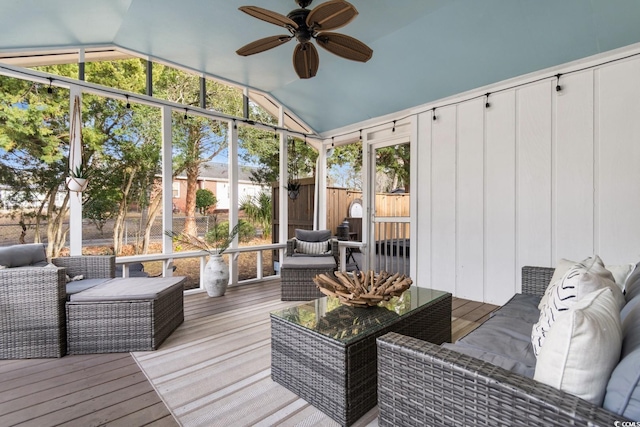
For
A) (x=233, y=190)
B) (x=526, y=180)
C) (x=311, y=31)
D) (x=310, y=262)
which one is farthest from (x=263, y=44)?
→ (x=526, y=180)

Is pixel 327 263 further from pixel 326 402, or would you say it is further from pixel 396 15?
pixel 396 15

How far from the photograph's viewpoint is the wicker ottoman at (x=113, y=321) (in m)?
2.32

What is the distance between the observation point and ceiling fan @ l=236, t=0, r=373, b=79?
2.09 metres

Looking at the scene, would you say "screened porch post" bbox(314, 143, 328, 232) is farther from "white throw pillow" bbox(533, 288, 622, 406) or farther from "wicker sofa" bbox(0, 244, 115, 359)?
"white throw pillow" bbox(533, 288, 622, 406)

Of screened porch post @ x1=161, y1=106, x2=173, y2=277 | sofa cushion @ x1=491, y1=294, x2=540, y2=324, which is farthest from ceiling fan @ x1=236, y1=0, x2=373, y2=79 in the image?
sofa cushion @ x1=491, y1=294, x2=540, y2=324

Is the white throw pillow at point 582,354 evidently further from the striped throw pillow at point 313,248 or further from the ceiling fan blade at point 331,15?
the striped throw pillow at point 313,248

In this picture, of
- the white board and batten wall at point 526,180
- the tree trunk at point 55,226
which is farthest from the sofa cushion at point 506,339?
the tree trunk at point 55,226

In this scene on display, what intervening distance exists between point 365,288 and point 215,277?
240 cm

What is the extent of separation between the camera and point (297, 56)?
8.93ft

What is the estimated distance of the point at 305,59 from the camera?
9.00ft

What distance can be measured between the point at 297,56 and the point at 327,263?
93.5 inches

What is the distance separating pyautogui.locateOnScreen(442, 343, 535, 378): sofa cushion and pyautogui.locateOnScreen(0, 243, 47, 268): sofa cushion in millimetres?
3378

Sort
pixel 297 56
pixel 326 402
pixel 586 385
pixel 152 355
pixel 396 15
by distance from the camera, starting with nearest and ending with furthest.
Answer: pixel 586 385 < pixel 326 402 < pixel 152 355 < pixel 297 56 < pixel 396 15

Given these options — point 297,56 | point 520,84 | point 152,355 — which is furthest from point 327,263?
point 520,84
